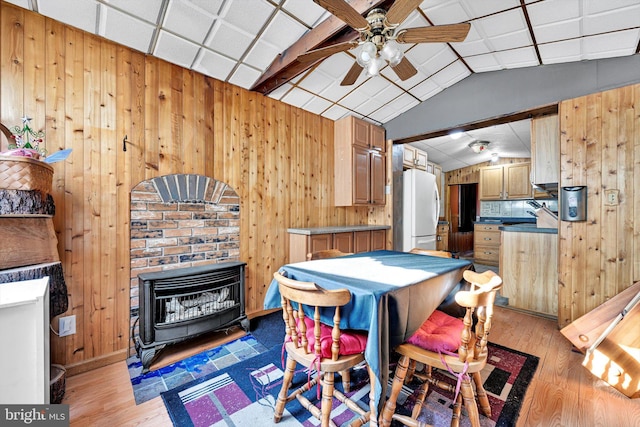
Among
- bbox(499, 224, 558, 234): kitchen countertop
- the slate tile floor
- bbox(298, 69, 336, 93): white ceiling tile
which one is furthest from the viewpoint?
bbox(499, 224, 558, 234): kitchen countertop

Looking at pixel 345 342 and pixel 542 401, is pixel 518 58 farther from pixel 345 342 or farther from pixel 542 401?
pixel 345 342

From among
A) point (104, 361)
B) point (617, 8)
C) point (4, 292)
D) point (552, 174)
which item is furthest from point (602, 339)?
point (104, 361)

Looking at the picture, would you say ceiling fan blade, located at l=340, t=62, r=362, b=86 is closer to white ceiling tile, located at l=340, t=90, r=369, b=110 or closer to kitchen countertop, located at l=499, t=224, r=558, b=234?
white ceiling tile, located at l=340, t=90, r=369, b=110

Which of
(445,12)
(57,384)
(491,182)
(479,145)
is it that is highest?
(445,12)

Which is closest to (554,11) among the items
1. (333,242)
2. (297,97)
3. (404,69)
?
(404,69)

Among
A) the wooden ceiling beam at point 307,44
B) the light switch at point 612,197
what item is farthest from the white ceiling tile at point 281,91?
the light switch at point 612,197

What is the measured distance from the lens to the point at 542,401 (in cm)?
158

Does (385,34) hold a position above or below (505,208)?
above

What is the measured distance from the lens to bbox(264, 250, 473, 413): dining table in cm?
113

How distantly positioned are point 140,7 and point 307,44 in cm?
113

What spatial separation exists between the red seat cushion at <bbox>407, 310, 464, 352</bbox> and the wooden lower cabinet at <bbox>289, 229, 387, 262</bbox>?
158 cm

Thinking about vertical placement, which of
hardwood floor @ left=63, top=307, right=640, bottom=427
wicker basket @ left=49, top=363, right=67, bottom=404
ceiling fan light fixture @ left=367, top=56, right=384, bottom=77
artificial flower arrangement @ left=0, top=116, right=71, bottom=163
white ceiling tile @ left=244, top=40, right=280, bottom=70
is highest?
white ceiling tile @ left=244, top=40, right=280, bottom=70

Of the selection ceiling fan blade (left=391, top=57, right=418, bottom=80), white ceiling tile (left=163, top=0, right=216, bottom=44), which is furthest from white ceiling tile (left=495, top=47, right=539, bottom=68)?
white ceiling tile (left=163, top=0, right=216, bottom=44)

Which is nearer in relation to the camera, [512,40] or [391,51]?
[391,51]
